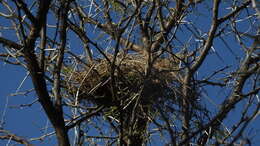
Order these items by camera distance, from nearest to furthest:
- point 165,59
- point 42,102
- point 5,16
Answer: point 42,102
point 5,16
point 165,59

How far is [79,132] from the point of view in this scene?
255 cm

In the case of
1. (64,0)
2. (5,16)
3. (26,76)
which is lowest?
(26,76)

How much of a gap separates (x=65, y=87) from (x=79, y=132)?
18.5 inches

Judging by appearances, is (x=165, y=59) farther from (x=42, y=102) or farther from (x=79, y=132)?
(x=42, y=102)

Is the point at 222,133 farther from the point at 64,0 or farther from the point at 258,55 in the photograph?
the point at 64,0

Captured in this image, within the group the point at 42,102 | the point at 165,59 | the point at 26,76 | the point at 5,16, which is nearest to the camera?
the point at 42,102

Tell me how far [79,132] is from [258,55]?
2.74 feet

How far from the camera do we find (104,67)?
3.04m

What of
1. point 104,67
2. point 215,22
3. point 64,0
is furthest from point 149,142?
point 64,0

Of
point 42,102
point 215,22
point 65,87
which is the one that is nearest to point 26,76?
point 42,102

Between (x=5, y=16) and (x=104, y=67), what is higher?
(x=5, y=16)

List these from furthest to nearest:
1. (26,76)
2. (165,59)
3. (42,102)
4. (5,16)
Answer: (165,59)
(5,16)
(26,76)
(42,102)

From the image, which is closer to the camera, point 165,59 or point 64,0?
point 64,0

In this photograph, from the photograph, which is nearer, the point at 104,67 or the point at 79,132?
the point at 79,132
